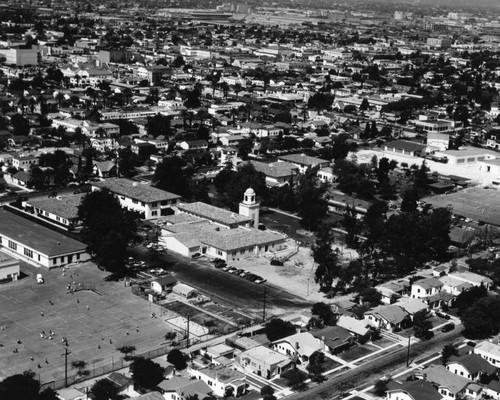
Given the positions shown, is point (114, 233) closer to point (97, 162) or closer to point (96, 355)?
point (96, 355)

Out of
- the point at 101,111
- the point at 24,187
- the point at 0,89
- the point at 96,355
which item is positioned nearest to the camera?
the point at 96,355

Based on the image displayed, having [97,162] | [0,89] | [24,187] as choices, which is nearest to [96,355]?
[24,187]

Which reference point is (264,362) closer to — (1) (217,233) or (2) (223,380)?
(2) (223,380)

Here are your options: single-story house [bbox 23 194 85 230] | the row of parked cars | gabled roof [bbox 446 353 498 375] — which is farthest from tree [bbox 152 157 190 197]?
→ gabled roof [bbox 446 353 498 375]

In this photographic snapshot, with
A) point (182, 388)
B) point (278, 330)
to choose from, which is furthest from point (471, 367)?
point (182, 388)

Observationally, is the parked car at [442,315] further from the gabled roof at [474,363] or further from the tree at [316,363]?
the tree at [316,363]

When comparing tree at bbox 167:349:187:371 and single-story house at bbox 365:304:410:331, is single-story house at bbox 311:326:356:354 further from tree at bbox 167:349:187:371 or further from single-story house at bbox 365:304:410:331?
tree at bbox 167:349:187:371

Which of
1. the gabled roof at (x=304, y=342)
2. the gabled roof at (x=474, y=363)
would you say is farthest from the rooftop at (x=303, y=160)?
the gabled roof at (x=474, y=363)

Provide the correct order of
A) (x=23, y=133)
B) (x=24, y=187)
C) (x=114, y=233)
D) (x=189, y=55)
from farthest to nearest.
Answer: (x=189, y=55)
(x=23, y=133)
(x=24, y=187)
(x=114, y=233)
